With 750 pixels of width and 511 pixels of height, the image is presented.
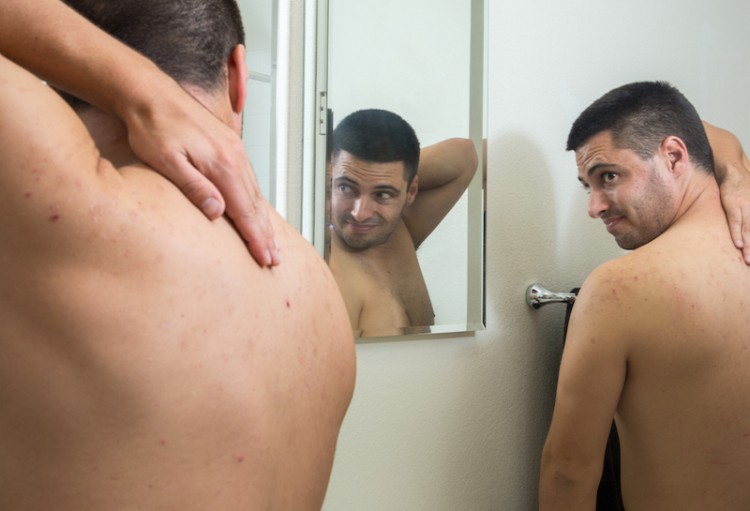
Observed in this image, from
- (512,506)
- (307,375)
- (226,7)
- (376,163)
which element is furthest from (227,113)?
(512,506)

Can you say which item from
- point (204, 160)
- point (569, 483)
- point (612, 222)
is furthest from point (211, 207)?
point (612, 222)

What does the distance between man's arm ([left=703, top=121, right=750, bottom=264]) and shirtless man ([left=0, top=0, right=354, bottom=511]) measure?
971 millimetres

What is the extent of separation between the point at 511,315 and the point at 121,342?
1200 millimetres

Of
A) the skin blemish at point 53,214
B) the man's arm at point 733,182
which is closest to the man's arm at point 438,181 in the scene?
the man's arm at point 733,182

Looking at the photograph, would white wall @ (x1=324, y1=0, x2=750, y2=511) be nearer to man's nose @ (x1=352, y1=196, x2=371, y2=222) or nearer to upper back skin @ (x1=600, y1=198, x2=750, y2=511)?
man's nose @ (x1=352, y1=196, x2=371, y2=222)

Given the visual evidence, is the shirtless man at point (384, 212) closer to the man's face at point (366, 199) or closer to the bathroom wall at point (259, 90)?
the man's face at point (366, 199)

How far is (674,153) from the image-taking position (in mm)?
1559

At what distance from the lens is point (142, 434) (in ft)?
2.00

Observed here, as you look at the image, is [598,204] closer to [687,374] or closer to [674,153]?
[674,153]

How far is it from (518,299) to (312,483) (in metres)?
0.98

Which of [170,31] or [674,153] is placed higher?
[674,153]

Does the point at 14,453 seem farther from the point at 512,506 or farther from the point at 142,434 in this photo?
the point at 512,506

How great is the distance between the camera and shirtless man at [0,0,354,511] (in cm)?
57

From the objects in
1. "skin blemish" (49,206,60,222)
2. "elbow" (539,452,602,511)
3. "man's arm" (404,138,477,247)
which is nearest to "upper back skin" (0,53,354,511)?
"skin blemish" (49,206,60,222)
